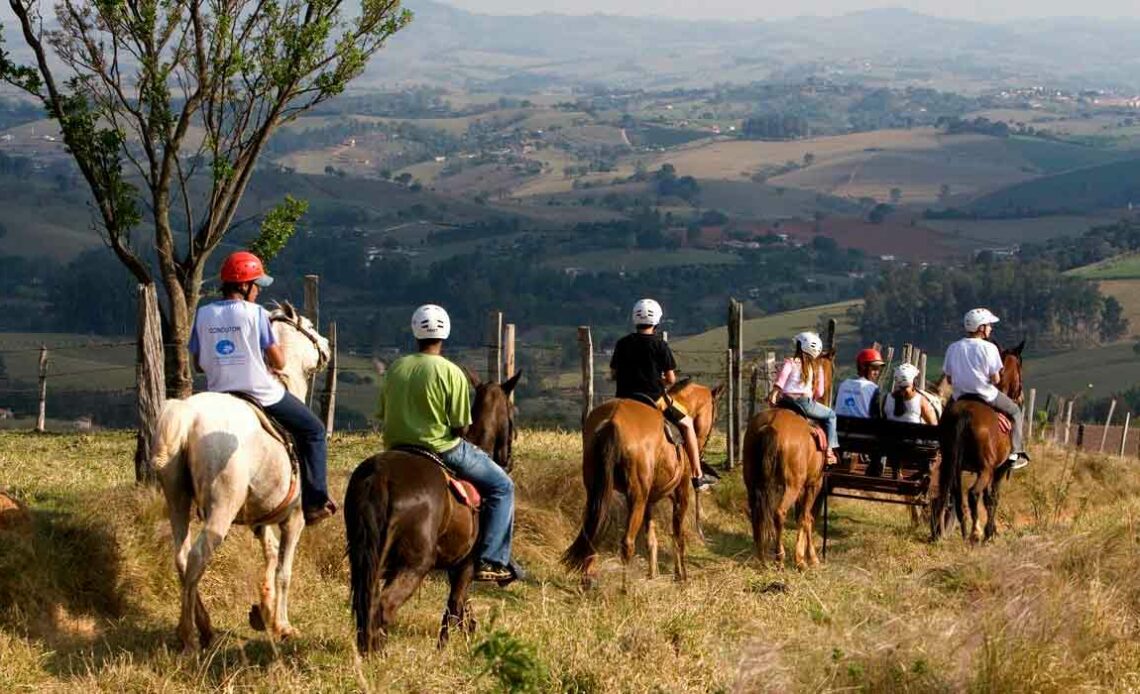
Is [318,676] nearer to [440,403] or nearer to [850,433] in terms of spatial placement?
[440,403]

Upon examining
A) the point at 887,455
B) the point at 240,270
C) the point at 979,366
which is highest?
the point at 240,270

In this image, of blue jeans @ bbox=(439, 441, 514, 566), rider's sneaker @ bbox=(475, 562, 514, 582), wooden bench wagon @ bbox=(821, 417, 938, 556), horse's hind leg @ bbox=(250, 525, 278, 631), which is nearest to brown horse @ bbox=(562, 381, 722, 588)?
rider's sneaker @ bbox=(475, 562, 514, 582)

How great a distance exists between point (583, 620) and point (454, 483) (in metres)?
1.22

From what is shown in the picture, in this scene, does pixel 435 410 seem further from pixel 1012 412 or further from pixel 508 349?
pixel 508 349

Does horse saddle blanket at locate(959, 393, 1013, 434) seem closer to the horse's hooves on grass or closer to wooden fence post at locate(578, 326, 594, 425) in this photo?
wooden fence post at locate(578, 326, 594, 425)

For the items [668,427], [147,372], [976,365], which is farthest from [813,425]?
[147,372]

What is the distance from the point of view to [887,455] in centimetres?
1733

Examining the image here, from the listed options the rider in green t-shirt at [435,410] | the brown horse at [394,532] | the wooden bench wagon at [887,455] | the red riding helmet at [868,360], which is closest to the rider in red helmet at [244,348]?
the rider in green t-shirt at [435,410]

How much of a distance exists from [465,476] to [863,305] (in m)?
127

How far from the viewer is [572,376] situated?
9831 centimetres

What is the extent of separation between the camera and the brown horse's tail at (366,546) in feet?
30.8

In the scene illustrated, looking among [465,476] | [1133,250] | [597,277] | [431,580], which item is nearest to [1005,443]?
[431,580]

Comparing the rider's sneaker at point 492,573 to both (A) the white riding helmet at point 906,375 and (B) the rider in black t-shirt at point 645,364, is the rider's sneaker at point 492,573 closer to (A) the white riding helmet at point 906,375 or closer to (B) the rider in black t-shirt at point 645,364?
(B) the rider in black t-shirt at point 645,364

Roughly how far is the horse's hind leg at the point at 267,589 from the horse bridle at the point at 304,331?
4.72 feet
